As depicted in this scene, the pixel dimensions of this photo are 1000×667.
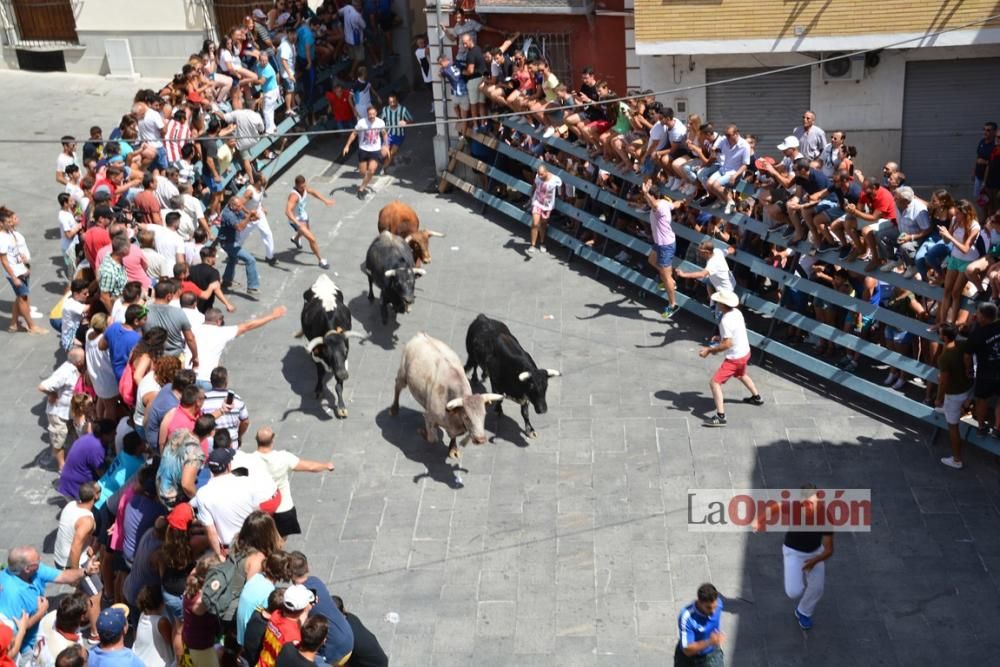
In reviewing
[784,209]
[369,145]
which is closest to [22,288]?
[369,145]

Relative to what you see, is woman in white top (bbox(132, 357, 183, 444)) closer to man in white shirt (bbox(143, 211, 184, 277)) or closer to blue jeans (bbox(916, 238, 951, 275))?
man in white shirt (bbox(143, 211, 184, 277))

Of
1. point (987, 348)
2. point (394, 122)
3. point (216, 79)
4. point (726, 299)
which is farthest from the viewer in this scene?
point (394, 122)

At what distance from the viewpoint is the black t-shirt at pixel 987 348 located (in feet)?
43.8

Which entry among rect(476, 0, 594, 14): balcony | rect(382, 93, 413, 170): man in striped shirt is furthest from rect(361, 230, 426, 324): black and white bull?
rect(476, 0, 594, 14): balcony

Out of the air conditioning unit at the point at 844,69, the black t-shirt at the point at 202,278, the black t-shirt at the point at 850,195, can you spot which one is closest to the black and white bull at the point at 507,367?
the black t-shirt at the point at 202,278

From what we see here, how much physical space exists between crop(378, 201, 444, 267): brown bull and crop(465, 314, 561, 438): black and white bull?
3.37 metres

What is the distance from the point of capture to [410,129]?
25172 mm

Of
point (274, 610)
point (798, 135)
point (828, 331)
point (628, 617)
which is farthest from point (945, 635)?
point (798, 135)

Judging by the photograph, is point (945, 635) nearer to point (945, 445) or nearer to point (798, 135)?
point (945, 445)

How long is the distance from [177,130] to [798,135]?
9296 millimetres

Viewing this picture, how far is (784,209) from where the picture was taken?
16.6m

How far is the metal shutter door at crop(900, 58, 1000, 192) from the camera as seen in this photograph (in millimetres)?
21062

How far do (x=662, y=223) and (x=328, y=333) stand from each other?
4.97 metres

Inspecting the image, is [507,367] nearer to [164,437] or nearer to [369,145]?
[164,437]
